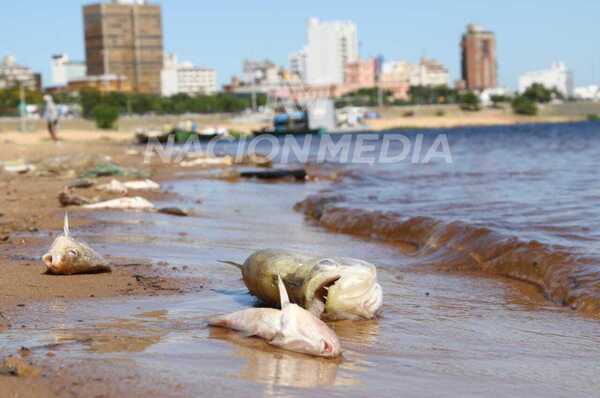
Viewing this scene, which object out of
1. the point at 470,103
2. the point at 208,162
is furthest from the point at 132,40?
the point at 208,162

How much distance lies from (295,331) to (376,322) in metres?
0.89

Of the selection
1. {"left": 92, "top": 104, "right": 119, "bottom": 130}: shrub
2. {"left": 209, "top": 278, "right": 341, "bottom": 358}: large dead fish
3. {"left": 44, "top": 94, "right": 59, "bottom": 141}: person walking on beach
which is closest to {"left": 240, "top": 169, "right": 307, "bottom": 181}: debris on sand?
{"left": 44, "top": 94, "right": 59, "bottom": 141}: person walking on beach

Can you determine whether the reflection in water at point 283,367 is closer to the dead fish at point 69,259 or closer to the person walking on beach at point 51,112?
the dead fish at point 69,259

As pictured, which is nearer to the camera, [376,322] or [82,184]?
[376,322]

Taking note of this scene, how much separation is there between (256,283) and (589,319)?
5.91 ft

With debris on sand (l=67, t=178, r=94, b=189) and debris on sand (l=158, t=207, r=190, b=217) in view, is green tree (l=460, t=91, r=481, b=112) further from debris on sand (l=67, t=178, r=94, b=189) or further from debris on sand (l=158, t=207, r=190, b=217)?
debris on sand (l=158, t=207, r=190, b=217)

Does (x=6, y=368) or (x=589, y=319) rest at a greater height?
(x=6, y=368)

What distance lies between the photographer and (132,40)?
184 meters

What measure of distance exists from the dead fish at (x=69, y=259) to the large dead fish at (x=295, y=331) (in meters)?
1.84

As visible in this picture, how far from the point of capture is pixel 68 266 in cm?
535

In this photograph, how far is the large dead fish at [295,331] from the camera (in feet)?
11.7

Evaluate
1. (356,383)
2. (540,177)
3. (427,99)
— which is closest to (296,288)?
(356,383)

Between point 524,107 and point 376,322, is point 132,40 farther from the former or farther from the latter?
point 376,322

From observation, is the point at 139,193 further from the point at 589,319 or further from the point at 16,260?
the point at 589,319
